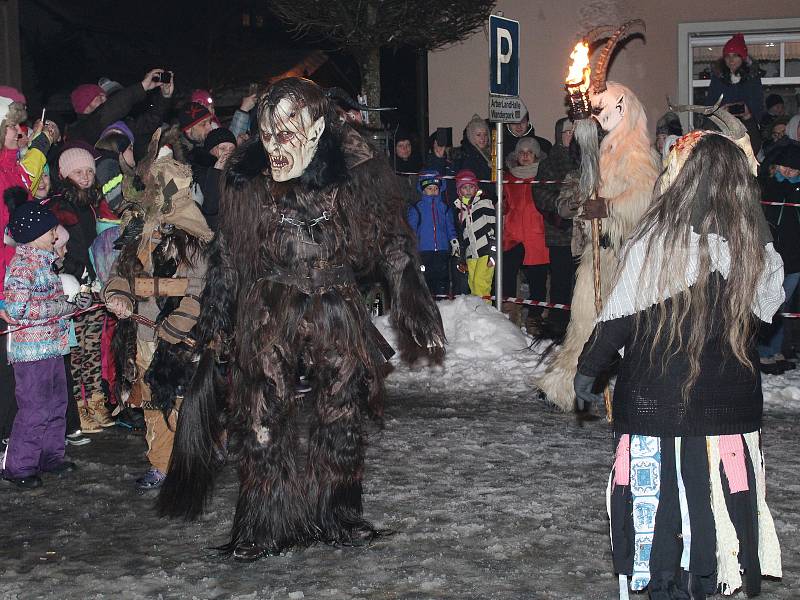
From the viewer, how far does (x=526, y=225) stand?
1166 cm

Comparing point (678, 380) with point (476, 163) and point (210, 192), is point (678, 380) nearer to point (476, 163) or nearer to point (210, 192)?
point (210, 192)

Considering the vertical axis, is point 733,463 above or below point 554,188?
below

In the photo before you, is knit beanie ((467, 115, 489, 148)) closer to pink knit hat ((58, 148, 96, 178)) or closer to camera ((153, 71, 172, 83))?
camera ((153, 71, 172, 83))

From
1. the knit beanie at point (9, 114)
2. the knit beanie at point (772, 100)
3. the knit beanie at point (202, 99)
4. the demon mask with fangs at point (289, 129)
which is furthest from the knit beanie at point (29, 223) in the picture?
the knit beanie at point (772, 100)

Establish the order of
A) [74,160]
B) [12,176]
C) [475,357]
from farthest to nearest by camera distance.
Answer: [475,357] < [74,160] < [12,176]

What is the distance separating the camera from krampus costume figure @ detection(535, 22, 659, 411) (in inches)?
291

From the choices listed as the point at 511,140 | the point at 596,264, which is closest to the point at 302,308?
the point at 596,264

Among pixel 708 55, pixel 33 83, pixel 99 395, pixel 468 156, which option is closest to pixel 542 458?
pixel 99 395

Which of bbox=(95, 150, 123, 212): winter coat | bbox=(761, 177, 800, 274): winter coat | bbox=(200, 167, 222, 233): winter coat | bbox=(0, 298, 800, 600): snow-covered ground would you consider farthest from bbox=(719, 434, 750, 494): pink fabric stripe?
bbox=(761, 177, 800, 274): winter coat

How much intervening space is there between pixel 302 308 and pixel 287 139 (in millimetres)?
787

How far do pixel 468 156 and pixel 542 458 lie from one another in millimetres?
5957

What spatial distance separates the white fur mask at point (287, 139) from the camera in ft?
17.1

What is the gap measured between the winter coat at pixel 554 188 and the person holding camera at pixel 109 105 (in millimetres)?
3471

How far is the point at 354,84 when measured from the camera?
2983cm
